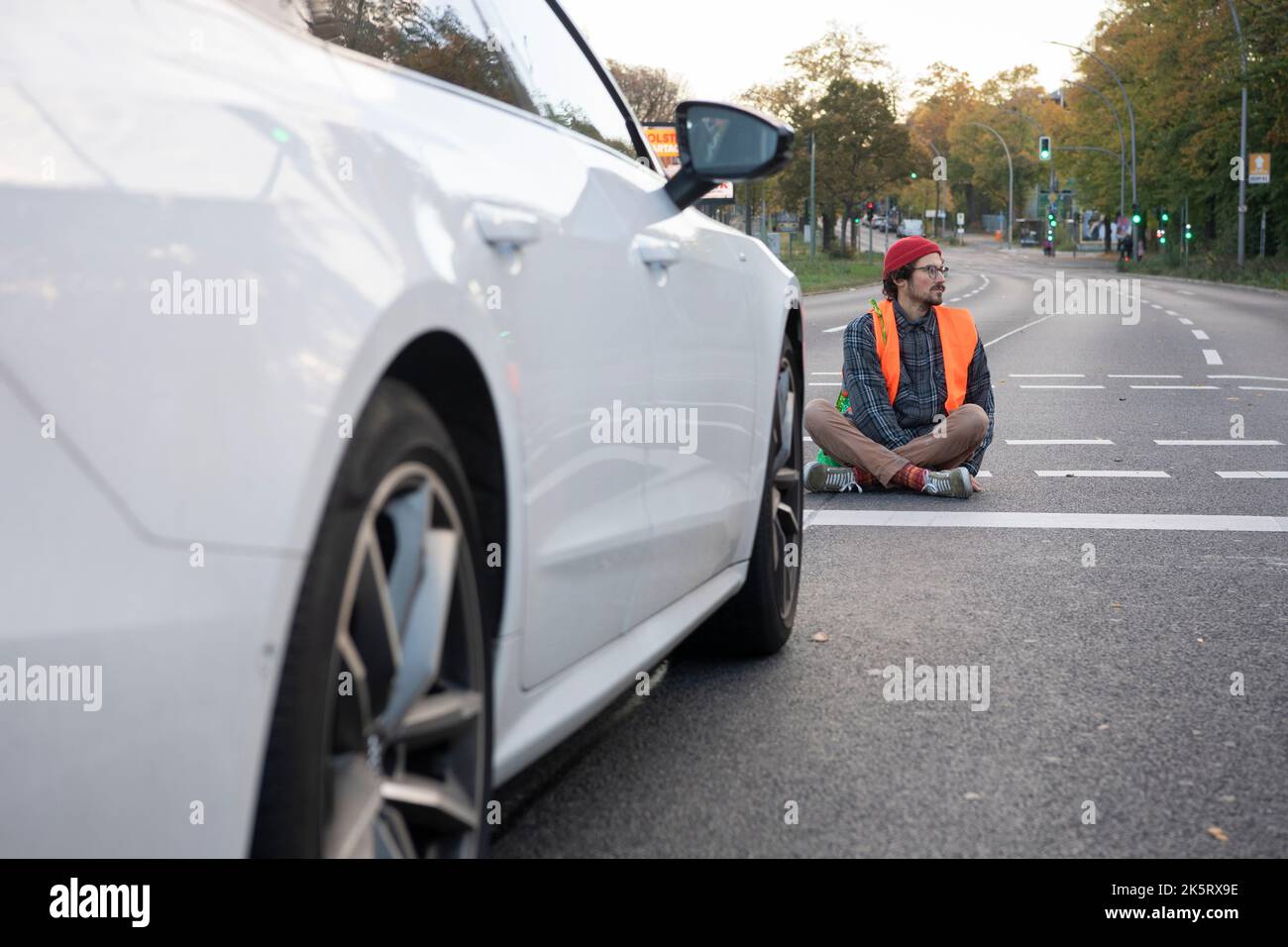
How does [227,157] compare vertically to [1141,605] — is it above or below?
above

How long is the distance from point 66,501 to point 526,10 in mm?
2080

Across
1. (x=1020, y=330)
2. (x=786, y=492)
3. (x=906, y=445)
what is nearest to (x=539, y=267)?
(x=786, y=492)

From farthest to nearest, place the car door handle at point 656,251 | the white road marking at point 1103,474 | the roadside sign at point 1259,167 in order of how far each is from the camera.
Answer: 1. the roadside sign at point 1259,167
2. the white road marking at point 1103,474
3. the car door handle at point 656,251

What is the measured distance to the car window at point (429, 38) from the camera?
2.84 meters

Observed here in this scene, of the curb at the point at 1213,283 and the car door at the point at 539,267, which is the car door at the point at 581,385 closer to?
the car door at the point at 539,267

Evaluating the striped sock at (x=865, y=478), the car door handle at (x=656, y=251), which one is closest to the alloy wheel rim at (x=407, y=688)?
the car door handle at (x=656, y=251)

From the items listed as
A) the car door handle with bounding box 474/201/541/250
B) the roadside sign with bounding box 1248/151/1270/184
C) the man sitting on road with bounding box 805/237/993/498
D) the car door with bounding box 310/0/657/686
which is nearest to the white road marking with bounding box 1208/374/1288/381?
the man sitting on road with bounding box 805/237/993/498

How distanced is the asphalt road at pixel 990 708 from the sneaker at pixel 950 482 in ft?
0.38

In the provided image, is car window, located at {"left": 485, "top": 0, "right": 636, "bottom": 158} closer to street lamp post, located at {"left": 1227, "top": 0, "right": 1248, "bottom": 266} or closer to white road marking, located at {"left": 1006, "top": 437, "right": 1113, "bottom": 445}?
white road marking, located at {"left": 1006, "top": 437, "right": 1113, "bottom": 445}

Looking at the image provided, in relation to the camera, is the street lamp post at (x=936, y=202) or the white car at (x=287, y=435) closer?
the white car at (x=287, y=435)

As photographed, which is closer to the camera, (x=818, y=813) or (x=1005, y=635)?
(x=818, y=813)

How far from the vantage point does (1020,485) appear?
9039 mm
